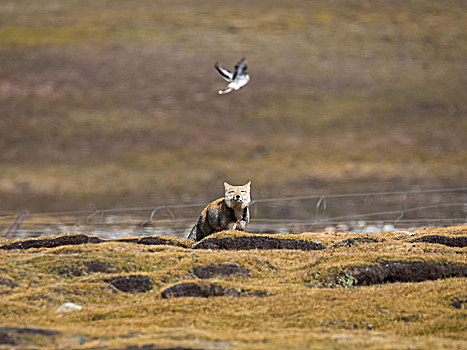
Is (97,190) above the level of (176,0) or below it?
below

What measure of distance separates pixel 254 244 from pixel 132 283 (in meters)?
3.50

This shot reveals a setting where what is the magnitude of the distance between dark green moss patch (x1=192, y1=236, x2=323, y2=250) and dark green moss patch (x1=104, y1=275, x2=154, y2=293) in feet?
9.05

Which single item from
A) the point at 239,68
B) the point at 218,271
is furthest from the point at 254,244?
the point at 239,68

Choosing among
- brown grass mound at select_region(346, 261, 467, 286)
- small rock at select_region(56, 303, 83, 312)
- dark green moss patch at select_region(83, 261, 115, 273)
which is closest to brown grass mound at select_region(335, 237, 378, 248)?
brown grass mound at select_region(346, 261, 467, 286)

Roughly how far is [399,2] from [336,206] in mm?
18736

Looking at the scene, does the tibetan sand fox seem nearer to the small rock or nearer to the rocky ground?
the rocky ground

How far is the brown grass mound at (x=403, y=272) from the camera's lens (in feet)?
33.0

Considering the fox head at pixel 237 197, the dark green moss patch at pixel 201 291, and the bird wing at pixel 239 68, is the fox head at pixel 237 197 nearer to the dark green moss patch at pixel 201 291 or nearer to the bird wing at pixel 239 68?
the bird wing at pixel 239 68

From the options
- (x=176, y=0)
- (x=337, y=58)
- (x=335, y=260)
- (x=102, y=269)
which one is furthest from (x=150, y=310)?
(x=176, y=0)

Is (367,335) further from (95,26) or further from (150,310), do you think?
(95,26)

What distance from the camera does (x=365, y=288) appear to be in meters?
9.55

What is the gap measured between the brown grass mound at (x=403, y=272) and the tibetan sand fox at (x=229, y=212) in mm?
3687

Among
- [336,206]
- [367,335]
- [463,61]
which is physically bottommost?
[367,335]

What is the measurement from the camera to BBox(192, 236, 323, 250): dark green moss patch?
1259cm
